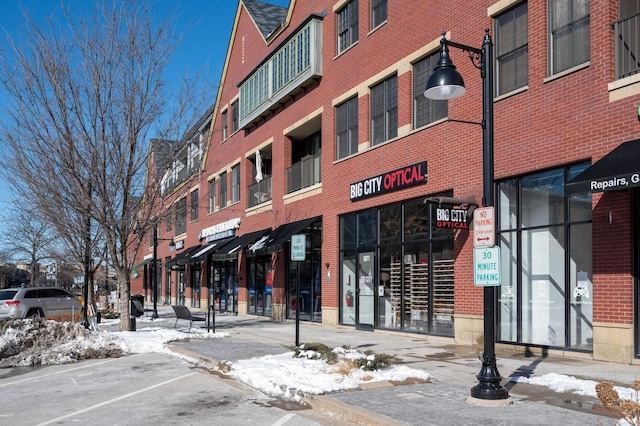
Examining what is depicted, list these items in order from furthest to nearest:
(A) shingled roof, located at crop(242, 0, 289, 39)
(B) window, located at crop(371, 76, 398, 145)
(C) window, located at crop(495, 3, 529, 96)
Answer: (A) shingled roof, located at crop(242, 0, 289, 39) → (B) window, located at crop(371, 76, 398, 145) → (C) window, located at crop(495, 3, 529, 96)

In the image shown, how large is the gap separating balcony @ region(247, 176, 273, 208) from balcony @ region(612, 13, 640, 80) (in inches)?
690

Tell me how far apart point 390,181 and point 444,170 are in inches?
95.3

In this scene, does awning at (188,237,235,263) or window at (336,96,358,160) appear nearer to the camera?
window at (336,96,358,160)

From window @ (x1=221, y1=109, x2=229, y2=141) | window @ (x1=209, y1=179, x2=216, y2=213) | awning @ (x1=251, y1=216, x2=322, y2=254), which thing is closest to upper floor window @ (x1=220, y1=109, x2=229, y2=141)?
window @ (x1=221, y1=109, x2=229, y2=141)

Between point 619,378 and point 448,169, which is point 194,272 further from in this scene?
point 619,378

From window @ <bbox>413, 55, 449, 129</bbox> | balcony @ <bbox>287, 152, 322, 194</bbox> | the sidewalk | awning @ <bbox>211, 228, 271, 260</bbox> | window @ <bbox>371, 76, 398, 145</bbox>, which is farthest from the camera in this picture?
awning @ <bbox>211, 228, 271, 260</bbox>

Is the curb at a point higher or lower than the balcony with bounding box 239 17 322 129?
lower

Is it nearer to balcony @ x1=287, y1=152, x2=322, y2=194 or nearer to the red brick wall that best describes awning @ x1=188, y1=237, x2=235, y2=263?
the red brick wall

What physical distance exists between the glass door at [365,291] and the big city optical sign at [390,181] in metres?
1.87

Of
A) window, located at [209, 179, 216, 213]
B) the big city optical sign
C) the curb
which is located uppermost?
window, located at [209, 179, 216, 213]

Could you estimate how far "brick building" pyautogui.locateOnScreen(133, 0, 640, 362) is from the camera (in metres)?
11.5

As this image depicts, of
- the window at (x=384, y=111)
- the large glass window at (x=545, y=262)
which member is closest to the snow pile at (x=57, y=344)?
the large glass window at (x=545, y=262)

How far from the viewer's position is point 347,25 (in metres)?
21.3

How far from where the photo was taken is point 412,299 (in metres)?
17.1
